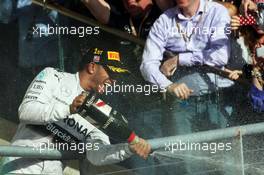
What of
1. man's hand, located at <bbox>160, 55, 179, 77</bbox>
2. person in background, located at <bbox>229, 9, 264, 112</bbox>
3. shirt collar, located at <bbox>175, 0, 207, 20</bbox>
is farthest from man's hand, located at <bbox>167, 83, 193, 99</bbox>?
shirt collar, located at <bbox>175, 0, 207, 20</bbox>

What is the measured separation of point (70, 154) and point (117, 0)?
1137 mm

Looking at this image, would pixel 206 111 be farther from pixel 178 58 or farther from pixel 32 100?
pixel 32 100

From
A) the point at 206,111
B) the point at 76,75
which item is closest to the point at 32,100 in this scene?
the point at 76,75

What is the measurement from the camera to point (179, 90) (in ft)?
15.8

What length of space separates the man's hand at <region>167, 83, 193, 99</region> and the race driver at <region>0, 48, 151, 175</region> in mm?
396

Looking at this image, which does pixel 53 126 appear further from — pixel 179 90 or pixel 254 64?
pixel 254 64

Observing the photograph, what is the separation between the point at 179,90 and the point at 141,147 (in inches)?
19.0

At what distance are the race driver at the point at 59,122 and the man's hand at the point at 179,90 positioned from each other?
396mm

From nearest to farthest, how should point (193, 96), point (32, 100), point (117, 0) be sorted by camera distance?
1. point (32, 100)
2. point (193, 96)
3. point (117, 0)

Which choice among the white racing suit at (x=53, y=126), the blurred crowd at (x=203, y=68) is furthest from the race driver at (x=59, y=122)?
the blurred crowd at (x=203, y=68)

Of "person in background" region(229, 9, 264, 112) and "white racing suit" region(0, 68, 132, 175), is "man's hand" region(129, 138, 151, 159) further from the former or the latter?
"person in background" region(229, 9, 264, 112)

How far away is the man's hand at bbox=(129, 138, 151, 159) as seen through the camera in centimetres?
449

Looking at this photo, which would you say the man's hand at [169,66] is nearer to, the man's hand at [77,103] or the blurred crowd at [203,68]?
the blurred crowd at [203,68]

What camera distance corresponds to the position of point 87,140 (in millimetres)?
4613
